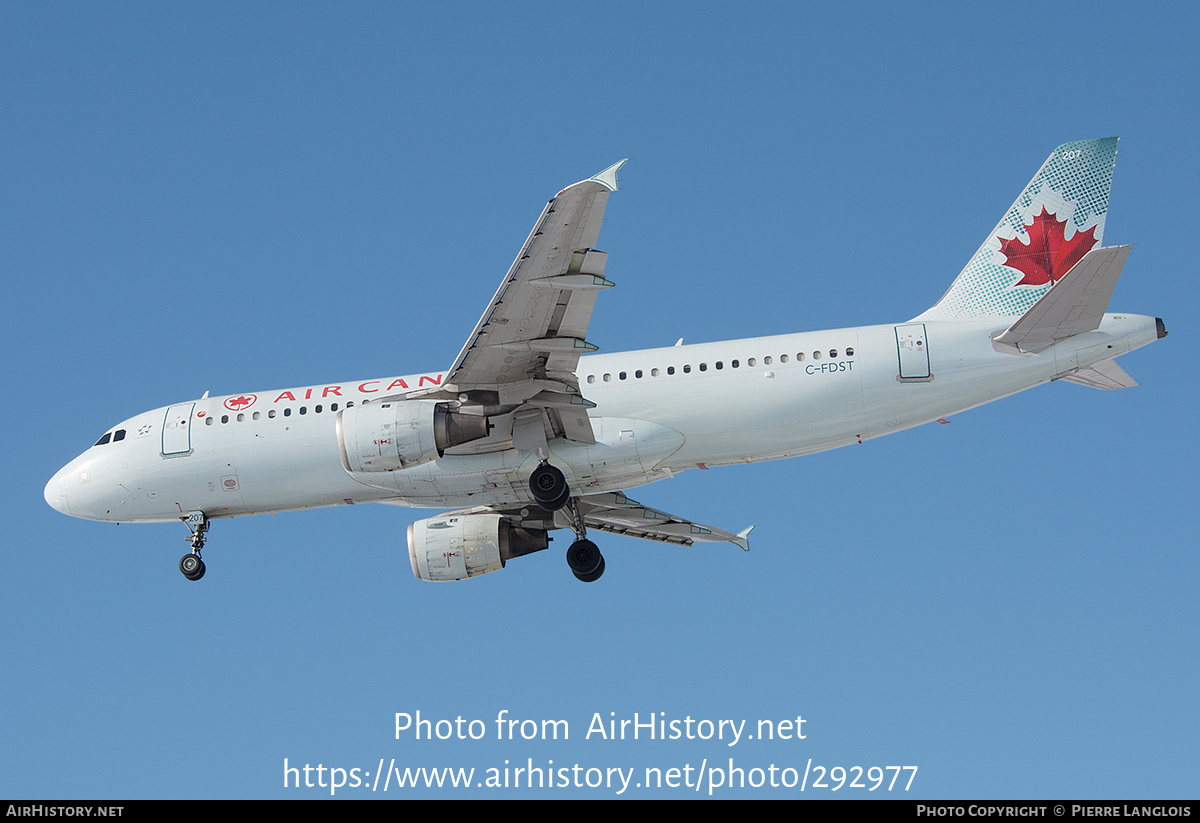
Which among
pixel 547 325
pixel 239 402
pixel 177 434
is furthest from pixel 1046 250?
pixel 177 434

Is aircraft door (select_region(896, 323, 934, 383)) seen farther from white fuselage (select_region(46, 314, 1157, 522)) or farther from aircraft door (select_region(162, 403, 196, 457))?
aircraft door (select_region(162, 403, 196, 457))

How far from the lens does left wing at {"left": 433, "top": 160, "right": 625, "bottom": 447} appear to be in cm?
1962

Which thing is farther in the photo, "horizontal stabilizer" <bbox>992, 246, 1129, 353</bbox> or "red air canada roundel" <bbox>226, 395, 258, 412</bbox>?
"red air canada roundel" <bbox>226, 395, 258, 412</bbox>

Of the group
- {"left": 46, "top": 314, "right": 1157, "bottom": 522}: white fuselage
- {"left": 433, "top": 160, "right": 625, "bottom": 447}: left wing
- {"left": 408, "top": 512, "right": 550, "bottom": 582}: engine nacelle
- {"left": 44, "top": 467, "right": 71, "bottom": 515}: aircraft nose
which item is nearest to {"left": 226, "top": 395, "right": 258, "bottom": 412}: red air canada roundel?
{"left": 46, "top": 314, "right": 1157, "bottom": 522}: white fuselage

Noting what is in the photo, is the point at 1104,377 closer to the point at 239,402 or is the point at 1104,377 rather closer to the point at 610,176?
the point at 610,176

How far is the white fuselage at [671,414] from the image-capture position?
80.4 ft

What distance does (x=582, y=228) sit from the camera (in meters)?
19.8

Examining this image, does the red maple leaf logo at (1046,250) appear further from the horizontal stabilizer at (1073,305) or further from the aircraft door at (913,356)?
the aircraft door at (913,356)

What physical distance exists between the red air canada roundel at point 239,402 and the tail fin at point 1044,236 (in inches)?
549

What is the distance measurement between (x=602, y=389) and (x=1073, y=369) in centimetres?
898

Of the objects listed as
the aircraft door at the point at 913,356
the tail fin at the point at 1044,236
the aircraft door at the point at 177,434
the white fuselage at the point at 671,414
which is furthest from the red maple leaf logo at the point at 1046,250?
the aircraft door at the point at 177,434

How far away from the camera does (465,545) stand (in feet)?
89.7

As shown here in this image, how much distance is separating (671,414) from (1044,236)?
879 cm

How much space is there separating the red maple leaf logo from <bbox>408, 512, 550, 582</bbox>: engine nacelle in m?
11.5
